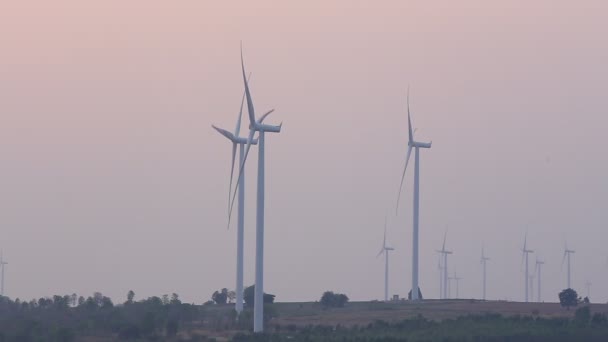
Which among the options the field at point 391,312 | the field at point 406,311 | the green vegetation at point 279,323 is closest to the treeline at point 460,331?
the green vegetation at point 279,323

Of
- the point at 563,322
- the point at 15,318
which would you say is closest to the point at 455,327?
the point at 563,322

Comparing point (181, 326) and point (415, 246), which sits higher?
point (415, 246)

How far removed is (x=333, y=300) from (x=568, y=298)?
1041 inches

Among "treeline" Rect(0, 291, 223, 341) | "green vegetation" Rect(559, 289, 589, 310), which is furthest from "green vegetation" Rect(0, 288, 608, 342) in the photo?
"green vegetation" Rect(559, 289, 589, 310)

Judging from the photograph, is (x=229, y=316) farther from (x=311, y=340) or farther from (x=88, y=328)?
(x=311, y=340)

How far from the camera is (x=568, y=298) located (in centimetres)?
14625

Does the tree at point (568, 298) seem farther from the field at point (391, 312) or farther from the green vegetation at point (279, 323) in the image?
the green vegetation at point (279, 323)

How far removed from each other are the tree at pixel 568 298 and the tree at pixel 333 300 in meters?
24.6

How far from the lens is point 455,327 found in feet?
325

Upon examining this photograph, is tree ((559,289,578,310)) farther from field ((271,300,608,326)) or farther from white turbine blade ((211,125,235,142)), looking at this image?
white turbine blade ((211,125,235,142))

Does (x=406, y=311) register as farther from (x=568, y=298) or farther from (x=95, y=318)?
(x=95, y=318)

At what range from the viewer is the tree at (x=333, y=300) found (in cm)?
15138

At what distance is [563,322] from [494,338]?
18663 millimetres

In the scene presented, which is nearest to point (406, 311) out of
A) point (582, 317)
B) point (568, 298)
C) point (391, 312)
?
point (391, 312)
